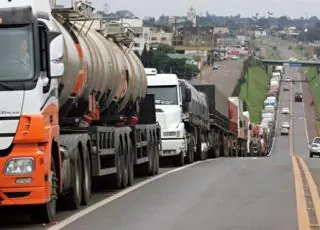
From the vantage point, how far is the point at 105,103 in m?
20.5

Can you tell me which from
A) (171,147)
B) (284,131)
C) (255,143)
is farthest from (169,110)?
(284,131)

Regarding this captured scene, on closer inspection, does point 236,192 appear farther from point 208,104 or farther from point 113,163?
point 208,104

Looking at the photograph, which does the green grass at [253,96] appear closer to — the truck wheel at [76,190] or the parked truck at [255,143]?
the parked truck at [255,143]

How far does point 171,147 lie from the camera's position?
32062 millimetres

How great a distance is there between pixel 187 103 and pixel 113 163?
555 inches

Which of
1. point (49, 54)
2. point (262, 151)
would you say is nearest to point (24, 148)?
point (49, 54)

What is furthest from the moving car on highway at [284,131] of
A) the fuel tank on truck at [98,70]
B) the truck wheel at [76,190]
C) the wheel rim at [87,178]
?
the truck wheel at [76,190]

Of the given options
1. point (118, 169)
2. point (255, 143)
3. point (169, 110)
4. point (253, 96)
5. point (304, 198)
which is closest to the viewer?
point (304, 198)

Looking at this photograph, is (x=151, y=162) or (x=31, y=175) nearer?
(x=31, y=175)

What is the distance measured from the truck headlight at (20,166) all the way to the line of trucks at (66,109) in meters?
0.01

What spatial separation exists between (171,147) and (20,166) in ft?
64.5

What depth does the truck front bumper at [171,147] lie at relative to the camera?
32.0m

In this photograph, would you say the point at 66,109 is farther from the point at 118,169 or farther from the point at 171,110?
the point at 171,110

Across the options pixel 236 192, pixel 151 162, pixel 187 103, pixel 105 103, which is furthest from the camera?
pixel 187 103
